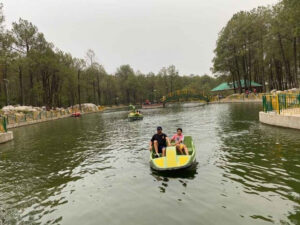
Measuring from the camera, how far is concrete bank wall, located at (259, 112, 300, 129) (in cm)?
1648

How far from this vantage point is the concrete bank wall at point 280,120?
54.1 feet

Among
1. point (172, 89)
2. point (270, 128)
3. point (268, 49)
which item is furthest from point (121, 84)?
point (270, 128)

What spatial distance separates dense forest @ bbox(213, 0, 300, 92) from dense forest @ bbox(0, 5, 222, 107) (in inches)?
415

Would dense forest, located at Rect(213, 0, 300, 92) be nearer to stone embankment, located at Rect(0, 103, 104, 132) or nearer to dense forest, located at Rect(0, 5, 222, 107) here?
dense forest, located at Rect(0, 5, 222, 107)

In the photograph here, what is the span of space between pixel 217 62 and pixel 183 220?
6456 cm

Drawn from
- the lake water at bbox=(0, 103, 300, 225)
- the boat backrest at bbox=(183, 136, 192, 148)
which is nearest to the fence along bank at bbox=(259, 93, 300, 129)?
→ the lake water at bbox=(0, 103, 300, 225)

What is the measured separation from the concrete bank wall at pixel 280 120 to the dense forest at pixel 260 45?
856 inches

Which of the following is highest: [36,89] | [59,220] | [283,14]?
[283,14]

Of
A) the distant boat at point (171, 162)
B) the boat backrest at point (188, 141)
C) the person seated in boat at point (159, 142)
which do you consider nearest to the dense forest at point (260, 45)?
the boat backrest at point (188, 141)

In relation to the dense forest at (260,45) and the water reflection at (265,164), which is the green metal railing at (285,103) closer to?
the water reflection at (265,164)

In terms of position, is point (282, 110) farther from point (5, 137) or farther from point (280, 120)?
point (5, 137)

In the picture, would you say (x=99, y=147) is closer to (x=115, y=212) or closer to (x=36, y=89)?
(x=115, y=212)

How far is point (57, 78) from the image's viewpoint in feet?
209

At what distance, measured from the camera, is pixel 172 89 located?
111125 mm
